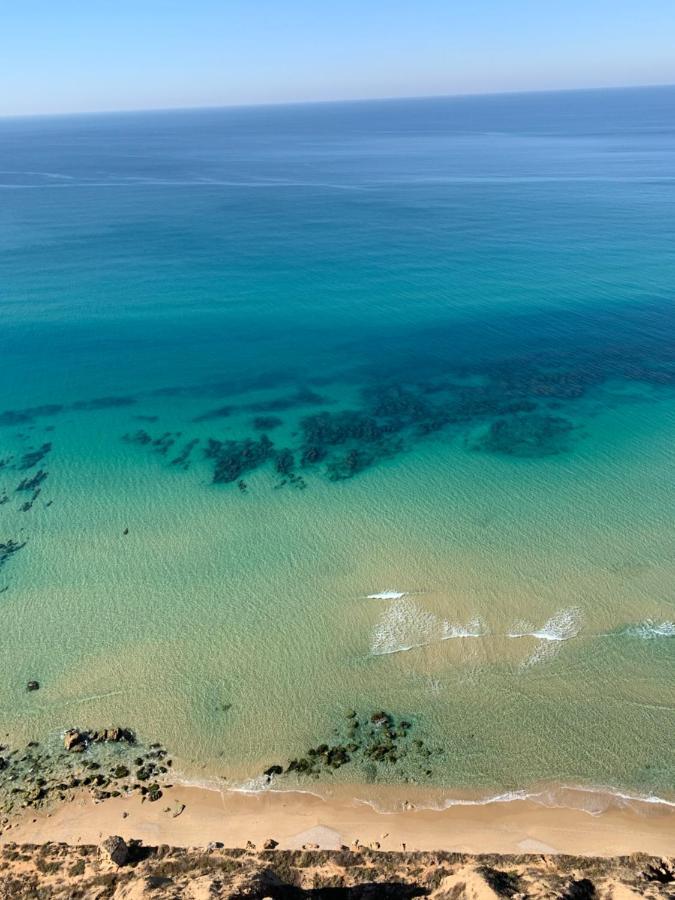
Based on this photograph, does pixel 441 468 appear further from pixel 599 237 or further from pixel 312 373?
pixel 599 237

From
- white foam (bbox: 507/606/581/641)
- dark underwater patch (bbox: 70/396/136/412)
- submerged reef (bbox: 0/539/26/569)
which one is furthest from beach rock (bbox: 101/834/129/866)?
dark underwater patch (bbox: 70/396/136/412)

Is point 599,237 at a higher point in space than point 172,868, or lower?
higher

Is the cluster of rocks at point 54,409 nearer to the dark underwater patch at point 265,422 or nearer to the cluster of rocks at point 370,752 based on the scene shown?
the dark underwater patch at point 265,422

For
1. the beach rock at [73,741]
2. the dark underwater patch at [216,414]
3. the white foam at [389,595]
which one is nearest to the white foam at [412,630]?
the white foam at [389,595]

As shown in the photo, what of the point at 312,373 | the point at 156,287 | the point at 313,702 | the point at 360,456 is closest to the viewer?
the point at 313,702

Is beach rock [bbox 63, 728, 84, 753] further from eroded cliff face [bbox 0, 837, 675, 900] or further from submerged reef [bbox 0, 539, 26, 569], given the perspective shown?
submerged reef [bbox 0, 539, 26, 569]

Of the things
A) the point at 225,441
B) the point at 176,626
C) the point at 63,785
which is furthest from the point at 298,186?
the point at 63,785

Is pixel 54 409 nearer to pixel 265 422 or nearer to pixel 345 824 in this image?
pixel 265 422
